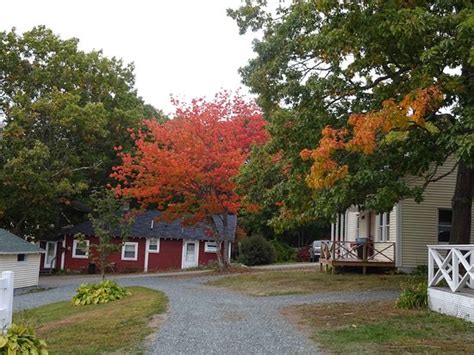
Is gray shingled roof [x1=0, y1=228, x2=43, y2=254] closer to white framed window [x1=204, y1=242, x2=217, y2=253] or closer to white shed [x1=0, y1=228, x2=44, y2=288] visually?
white shed [x1=0, y1=228, x2=44, y2=288]

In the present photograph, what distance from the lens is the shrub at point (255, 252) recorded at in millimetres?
36594

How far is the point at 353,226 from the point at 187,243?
13058 mm

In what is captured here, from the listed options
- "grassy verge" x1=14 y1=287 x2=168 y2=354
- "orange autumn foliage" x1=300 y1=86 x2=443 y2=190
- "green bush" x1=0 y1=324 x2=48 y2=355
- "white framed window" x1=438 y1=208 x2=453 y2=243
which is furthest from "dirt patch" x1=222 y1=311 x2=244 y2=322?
"white framed window" x1=438 y1=208 x2=453 y2=243

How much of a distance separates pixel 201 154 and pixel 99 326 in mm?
15773

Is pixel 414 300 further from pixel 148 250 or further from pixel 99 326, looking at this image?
pixel 148 250

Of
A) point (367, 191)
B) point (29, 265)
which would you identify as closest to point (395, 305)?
point (367, 191)

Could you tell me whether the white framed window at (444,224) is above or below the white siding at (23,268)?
above

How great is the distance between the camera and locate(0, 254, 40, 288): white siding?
25191 mm

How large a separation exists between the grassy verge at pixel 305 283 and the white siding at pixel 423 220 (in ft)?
7.24

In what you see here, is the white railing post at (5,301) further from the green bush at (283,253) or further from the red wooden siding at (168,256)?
the green bush at (283,253)

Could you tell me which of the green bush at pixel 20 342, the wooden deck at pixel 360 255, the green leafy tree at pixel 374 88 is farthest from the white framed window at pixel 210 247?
the green bush at pixel 20 342

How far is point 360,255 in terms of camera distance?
2367cm

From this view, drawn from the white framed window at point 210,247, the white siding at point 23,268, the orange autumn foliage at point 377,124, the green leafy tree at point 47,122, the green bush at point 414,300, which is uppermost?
the green leafy tree at point 47,122

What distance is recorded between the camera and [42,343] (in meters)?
7.24
